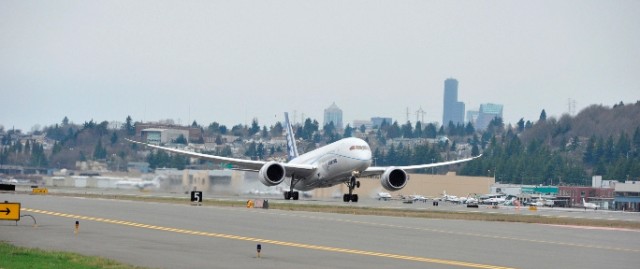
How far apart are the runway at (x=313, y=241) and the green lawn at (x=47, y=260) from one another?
972 millimetres

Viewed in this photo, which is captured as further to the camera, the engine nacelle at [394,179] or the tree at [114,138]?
the tree at [114,138]

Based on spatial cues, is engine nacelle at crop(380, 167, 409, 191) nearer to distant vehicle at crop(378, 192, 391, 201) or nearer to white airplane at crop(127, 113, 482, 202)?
white airplane at crop(127, 113, 482, 202)

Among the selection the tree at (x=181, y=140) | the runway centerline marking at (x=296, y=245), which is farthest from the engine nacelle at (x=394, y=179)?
the tree at (x=181, y=140)

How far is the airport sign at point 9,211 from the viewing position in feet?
146

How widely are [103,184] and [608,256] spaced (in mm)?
92032

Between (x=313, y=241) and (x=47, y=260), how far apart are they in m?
11.5

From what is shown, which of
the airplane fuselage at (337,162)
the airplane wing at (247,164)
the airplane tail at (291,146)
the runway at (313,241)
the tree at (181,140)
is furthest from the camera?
the tree at (181,140)

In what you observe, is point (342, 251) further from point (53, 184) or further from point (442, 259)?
point (53, 184)

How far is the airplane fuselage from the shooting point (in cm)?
8381

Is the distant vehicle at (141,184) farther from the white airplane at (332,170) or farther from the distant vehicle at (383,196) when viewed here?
the distant vehicle at (383,196)

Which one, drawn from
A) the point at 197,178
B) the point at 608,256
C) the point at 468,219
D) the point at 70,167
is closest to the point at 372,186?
the point at 197,178

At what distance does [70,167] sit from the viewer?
510 ft

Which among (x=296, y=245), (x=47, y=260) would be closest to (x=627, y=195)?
(x=296, y=245)

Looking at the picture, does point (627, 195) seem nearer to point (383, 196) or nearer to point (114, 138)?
point (383, 196)
